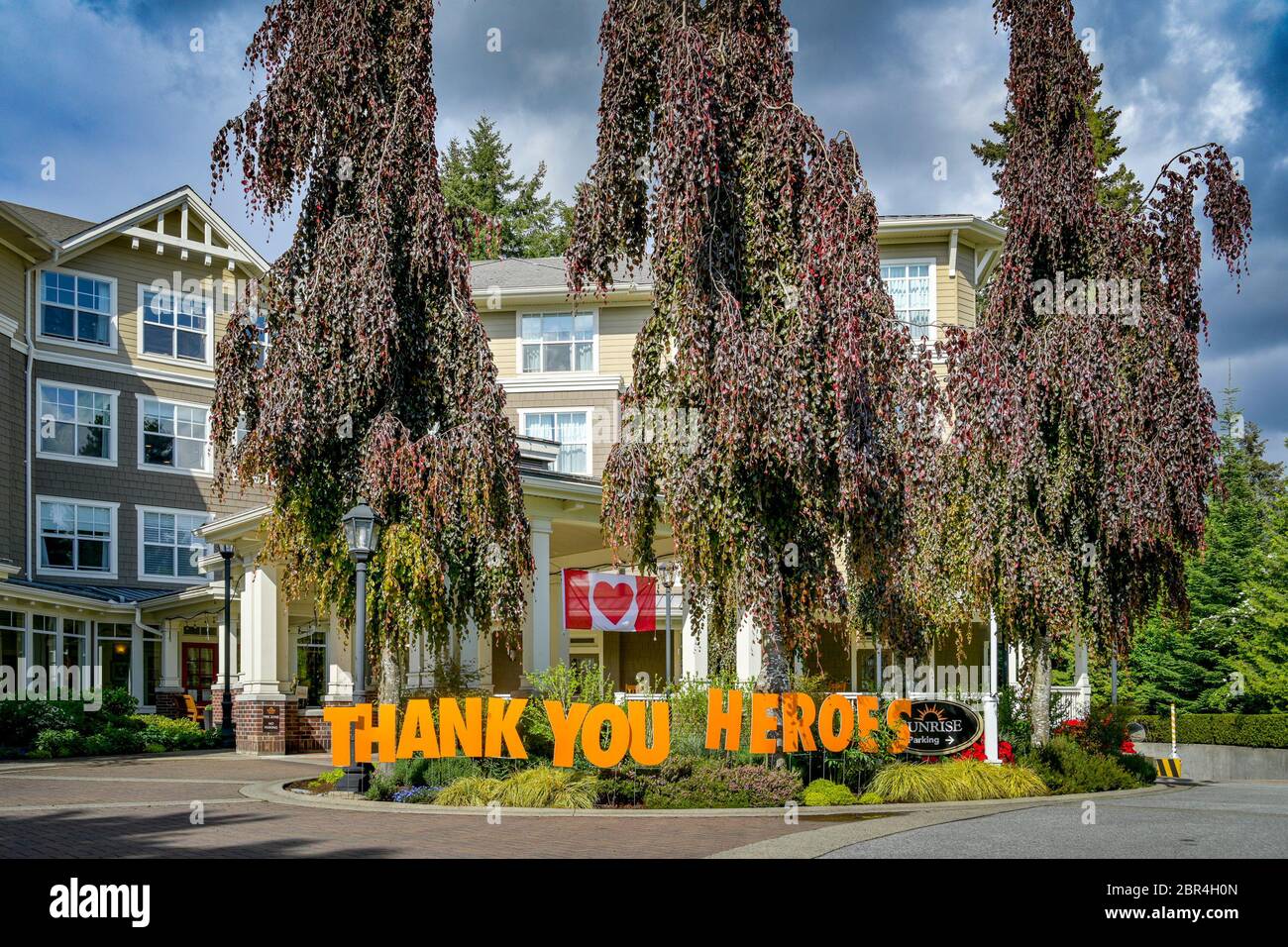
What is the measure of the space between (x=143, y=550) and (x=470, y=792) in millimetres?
22273

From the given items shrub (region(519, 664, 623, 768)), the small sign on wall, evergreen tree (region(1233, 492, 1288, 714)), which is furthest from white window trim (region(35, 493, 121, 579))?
evergreen tree (region(1233, 492, 1288, 714))

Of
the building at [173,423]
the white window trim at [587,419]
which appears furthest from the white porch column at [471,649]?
the white window trim at [587,419]

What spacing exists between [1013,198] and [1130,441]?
429 cm

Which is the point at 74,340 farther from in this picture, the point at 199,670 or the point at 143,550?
the point at 199,670

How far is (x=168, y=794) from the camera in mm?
16344

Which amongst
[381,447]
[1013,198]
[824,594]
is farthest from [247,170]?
[1013,198]

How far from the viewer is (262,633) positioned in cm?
A: 2409

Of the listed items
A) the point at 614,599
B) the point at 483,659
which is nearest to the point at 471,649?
the point at 483,659

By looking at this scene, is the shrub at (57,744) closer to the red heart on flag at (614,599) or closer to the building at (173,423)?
the building at (173,423)

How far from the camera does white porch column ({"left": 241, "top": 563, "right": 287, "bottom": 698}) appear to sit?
79.0 feet

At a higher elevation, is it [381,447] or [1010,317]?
[1010,317]

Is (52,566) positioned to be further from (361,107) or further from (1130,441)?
(1130,441)

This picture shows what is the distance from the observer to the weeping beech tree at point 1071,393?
17609 mm

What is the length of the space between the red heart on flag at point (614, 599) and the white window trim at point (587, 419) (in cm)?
700
